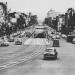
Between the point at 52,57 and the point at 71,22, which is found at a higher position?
the point at 71,22

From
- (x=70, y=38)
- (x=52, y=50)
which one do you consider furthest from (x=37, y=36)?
(x=52, y=50)

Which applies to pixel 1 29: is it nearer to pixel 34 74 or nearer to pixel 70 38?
pixel 70 38

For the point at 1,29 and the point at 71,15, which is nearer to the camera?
the point at 1,29

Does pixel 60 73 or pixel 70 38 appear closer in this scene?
pixel 60 73

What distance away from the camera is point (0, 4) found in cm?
16488

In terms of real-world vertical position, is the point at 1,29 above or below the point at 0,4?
below

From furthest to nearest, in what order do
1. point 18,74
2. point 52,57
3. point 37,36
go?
point 37,36
point 52,57
point 18,74

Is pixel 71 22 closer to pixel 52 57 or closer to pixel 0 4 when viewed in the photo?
pixel 0 4

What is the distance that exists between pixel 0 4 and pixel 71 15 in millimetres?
41220

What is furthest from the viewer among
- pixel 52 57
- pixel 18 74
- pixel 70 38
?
pixel 70 38

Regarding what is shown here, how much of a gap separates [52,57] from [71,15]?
Result: 146 metres

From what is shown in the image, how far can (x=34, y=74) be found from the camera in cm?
2177

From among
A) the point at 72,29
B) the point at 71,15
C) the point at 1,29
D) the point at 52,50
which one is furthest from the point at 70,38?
the point at 71,15

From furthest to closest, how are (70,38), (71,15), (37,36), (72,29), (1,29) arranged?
(71,15) → (72,29) → (37,36) → (1,29) → (70,38)
